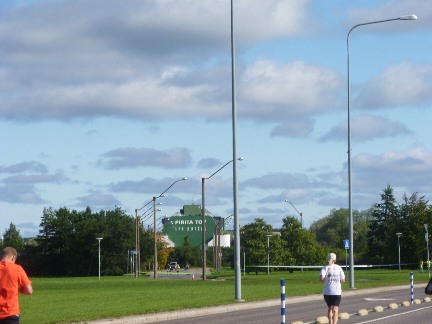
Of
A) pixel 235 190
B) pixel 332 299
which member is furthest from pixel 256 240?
pixel 332 299

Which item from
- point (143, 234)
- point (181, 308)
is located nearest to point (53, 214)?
point (143, 234)

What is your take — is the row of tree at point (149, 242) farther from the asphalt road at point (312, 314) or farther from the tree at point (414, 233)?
the asphalt road at point (312, 314)

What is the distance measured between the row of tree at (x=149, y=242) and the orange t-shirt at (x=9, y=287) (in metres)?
101

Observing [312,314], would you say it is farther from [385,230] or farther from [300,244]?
[385,230]

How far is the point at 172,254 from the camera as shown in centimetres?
17538

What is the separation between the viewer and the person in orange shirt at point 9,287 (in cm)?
1333

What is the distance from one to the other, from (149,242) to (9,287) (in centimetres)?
12106

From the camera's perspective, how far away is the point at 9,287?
13414 millimetres

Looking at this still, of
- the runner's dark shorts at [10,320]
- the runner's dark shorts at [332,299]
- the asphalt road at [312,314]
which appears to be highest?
the runner's dark shorts at [10,320]

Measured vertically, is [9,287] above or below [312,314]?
above

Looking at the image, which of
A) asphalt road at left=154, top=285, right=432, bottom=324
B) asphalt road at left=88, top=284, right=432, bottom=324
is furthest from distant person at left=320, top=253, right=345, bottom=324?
asphalt road at left=154, top=285, right=432, bottom=324

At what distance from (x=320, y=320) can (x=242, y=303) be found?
976 centimetres

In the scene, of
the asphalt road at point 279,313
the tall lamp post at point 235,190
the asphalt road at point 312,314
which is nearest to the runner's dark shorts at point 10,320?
the asphalt road at point 279,313

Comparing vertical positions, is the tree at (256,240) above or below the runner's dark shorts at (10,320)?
above
